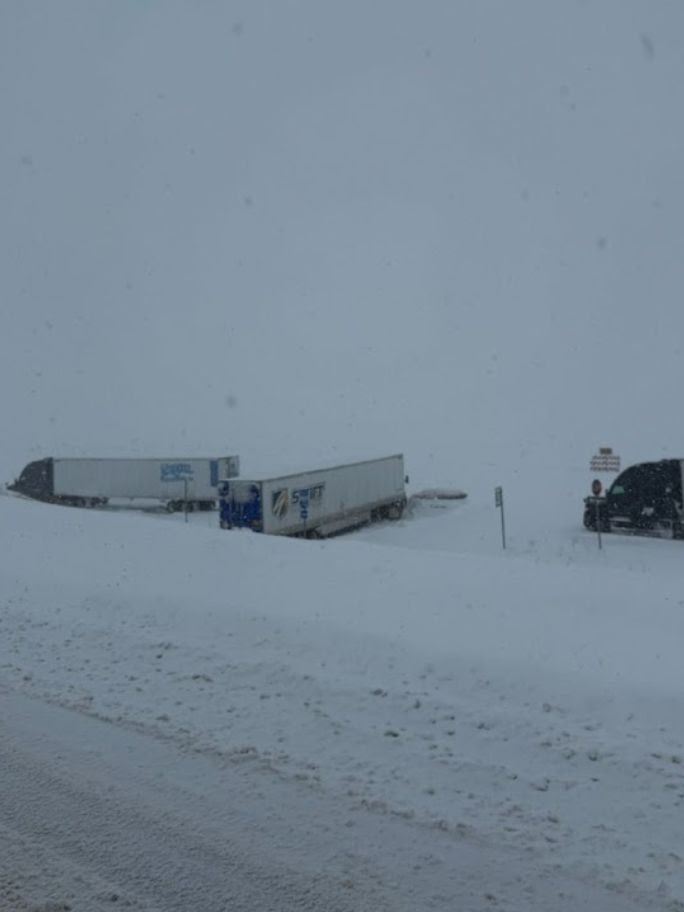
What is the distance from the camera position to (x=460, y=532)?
3372 cm

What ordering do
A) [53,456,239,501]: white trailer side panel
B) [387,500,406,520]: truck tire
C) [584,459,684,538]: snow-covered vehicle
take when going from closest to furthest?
[584,459,684,538]: snow-covered vehicle < [387,500,406,520]: truck tire < [53,456,239,501]: white trailer side panel

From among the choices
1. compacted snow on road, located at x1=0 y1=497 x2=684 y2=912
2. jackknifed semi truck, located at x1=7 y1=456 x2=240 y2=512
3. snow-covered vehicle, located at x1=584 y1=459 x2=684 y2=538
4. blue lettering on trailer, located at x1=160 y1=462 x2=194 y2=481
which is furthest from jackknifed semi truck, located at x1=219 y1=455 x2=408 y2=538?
compacted snow on road, located at x1=0 y1=497 x2=684 y2=912

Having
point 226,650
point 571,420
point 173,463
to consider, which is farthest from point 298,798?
point 571,420

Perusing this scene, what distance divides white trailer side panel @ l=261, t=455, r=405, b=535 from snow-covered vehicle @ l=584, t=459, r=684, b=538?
8.60 metres

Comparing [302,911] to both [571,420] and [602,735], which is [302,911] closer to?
[602,735]

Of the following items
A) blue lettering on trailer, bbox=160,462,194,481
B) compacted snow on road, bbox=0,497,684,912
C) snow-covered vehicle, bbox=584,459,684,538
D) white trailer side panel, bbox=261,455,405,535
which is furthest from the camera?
blue lettering on trailer, bbox=160,462,194,481

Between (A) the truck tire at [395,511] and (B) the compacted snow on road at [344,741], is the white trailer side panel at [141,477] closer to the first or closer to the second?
(A) the truck tire at [395,511]

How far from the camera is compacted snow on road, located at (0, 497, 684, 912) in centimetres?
514

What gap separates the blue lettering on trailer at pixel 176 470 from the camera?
44.6 meters

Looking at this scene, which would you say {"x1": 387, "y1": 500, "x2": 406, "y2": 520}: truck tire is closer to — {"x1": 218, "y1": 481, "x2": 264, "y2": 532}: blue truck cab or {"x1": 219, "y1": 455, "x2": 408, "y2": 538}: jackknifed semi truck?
{"x1": 219, "y1": 455, "x2": 408, "y2": 538}: jackknifed semi truck

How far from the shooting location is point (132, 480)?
45.3 metres

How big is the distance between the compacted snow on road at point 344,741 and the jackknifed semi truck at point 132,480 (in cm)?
3107

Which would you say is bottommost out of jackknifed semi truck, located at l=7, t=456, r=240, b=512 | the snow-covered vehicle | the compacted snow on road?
the compacted snow on road

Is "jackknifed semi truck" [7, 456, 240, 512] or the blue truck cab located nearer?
the blue truck cab
